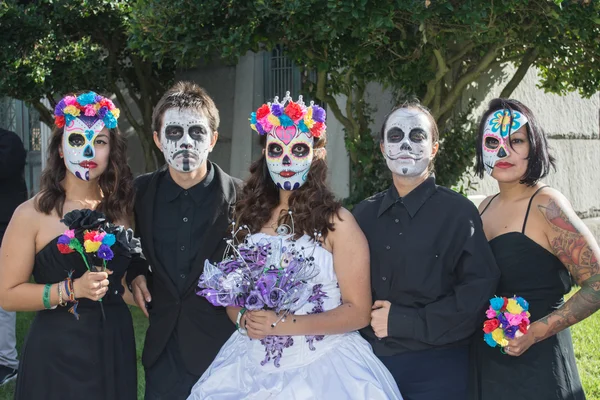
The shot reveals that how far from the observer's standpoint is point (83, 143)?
12.4 ft

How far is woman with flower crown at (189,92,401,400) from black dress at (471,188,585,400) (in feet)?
1.82

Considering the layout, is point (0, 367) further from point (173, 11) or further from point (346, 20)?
point (346, 20)

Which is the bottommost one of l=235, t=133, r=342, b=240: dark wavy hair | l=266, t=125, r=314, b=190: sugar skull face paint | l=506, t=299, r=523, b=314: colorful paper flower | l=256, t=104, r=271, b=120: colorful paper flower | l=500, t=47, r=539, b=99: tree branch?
l=506, t=299, r=523, b=314: colorful paper flower

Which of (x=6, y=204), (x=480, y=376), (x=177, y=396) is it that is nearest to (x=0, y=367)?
(x=6, y=204)

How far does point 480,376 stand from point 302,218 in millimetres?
1203

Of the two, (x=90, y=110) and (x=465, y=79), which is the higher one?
(x=465, y=79)

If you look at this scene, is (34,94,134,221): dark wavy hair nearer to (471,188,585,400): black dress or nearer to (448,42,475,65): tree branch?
(471,188,585,400): black dress

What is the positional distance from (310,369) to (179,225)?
1.11m

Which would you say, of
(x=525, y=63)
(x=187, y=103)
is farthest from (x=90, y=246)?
(x=525, y=63)

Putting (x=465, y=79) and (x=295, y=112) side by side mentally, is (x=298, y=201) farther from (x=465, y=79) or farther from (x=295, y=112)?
(x=465, y=79)

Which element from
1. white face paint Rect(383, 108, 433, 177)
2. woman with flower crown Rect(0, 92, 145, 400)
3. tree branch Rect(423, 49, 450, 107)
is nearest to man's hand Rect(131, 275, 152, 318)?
woman with flower crown Rect(0, 92, 145, 400)

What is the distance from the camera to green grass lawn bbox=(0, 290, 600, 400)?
6.04 metres

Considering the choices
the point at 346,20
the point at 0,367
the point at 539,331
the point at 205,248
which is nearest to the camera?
the point at 539,331

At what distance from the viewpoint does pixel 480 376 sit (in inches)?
138
